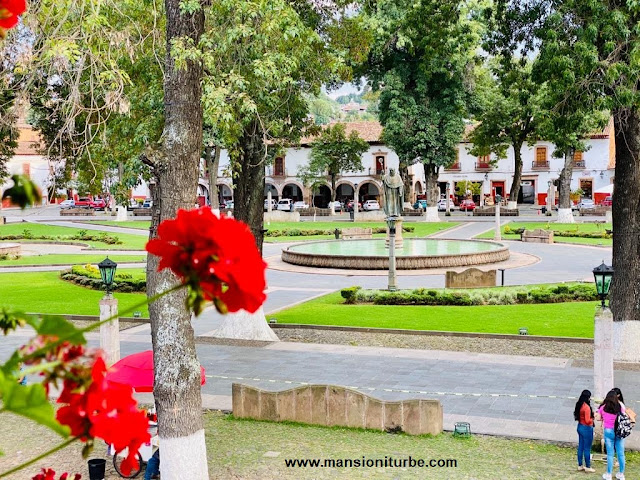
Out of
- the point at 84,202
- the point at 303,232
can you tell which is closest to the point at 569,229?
the point at 303,232

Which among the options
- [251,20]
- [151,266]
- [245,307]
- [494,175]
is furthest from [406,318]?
[494,175]

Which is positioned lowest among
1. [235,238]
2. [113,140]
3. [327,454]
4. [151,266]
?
[327,454]

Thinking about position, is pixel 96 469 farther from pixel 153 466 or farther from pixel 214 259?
pixel 214 259

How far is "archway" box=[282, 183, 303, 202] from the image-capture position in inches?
2917

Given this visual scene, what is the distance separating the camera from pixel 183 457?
320 inches

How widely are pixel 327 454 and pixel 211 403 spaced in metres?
2.85

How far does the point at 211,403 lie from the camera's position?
38.6 feet

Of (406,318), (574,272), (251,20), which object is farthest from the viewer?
(574,272)

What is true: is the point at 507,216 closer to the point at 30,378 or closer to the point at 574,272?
the point at 574,272

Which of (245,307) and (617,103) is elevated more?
(617,103)

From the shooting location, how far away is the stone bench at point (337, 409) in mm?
10086

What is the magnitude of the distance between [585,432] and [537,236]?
2859cm

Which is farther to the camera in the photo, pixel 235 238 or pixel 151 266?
pixel 151 266

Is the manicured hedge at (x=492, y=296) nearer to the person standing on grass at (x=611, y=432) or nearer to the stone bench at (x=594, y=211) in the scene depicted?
the person standing on grass at (x=611, y=432)
